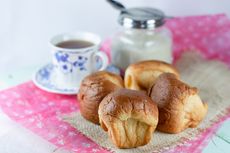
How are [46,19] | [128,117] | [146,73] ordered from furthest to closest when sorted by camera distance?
[46,19]
[146,73]
[128,117]

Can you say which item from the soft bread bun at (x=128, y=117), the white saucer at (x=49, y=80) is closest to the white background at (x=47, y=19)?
the white saucer at (x=49, y=80)

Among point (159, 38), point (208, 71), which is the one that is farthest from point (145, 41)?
point (208, 71)

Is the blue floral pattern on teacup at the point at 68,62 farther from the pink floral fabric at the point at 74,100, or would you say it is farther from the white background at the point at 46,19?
the white background at the point at 46,19

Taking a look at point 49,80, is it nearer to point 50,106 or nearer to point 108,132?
point 50,106

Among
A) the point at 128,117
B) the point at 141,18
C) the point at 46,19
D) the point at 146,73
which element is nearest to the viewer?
the point at 128,117

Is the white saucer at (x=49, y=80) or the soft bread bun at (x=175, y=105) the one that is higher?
the soft bread bun at (x=175, y=105)

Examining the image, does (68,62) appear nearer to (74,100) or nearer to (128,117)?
(74,100)

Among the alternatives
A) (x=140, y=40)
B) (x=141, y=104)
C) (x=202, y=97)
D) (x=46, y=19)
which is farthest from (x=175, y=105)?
(x=46, y=19)

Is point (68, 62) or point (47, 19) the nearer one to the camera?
point (68, 62)
